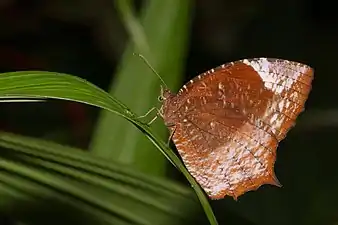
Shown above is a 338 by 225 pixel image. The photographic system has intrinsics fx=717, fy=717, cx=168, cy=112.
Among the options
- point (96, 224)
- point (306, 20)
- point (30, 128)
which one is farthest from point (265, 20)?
point (96, 224)

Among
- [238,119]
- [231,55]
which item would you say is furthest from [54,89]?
[231,55]

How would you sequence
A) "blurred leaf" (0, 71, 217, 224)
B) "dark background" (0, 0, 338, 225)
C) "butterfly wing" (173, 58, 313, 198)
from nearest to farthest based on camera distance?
1. "blurred leaf" (0, 71, 217, 224)
2. "butterfly wing" (173, 58, 313, 198)
3. "dark background" (0, 0, 338, 225)

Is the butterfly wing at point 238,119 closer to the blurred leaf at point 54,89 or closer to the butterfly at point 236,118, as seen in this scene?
the butterfly at point 236,118

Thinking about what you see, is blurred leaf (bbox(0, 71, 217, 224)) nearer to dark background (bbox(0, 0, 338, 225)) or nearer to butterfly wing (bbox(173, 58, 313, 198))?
butterfly wing (bbox(173, 58, 313, 198))

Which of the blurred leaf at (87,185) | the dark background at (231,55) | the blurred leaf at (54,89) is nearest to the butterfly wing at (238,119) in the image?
the blurred leaf at (87,185)

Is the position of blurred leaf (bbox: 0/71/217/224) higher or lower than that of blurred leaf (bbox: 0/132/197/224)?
higher

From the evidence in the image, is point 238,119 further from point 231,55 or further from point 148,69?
point 231,55

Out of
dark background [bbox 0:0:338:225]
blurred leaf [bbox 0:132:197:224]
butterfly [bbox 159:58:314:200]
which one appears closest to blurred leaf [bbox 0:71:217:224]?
blurred leaf [bbox 0:132:197:224]
